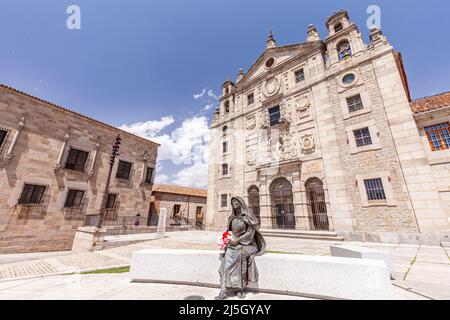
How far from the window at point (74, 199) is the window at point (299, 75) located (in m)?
21.1

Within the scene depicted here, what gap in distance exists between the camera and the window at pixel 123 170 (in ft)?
59.0

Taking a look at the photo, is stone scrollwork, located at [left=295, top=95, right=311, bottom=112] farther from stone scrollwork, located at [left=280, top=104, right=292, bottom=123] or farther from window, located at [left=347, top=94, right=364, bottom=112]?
window, located at [left=347, top=94, right=364, bottom=112]

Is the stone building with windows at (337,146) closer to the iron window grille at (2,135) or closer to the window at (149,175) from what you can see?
the window at (149,175)

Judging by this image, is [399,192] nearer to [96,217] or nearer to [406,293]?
[406,293]

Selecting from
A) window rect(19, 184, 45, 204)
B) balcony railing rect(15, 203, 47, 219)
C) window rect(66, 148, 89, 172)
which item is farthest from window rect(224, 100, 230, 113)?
balcony railing rect(15, 203, 47, 219)

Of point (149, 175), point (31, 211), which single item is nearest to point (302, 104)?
point (149, 175)

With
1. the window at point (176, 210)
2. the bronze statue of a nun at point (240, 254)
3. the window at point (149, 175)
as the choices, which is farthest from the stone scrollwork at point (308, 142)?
the window at point (176, 210)

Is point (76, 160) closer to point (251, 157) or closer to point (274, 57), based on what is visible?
point (251, 157)

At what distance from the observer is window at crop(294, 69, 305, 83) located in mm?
16656

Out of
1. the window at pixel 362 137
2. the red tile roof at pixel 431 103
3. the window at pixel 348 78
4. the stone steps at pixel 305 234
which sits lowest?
the stone steps at pixel 305 234

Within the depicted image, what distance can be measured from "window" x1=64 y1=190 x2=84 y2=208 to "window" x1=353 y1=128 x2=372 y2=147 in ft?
69.5

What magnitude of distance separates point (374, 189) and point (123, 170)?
2033 centimetres

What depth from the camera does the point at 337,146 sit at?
13125mm
